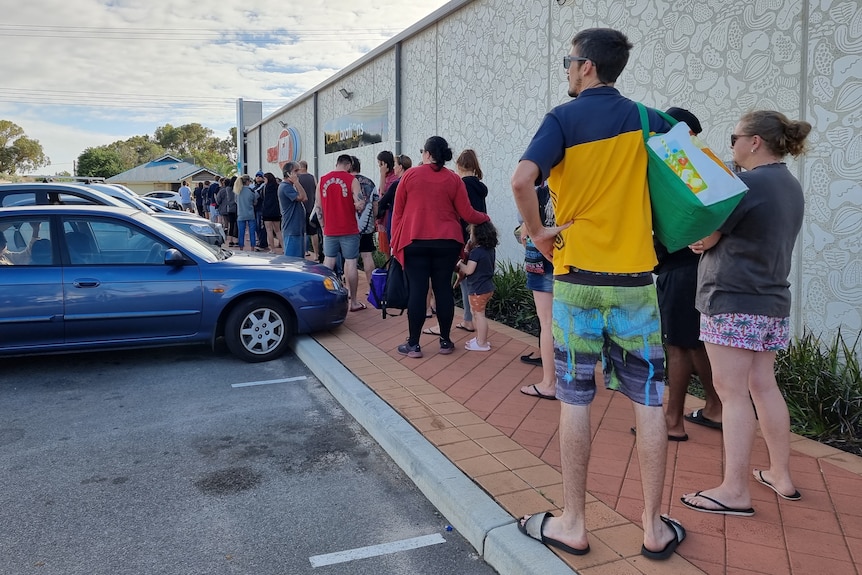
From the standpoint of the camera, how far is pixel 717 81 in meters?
5.99

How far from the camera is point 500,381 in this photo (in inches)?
206

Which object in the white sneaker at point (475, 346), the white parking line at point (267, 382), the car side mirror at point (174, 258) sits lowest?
the white parking line at point (267, 382)

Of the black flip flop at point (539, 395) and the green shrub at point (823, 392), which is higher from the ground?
the green shrub at point (823, 392)

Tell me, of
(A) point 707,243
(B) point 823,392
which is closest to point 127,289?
(A) point 707,243

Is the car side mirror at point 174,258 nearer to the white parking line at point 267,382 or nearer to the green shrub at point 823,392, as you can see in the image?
the white parking line at point 267,382

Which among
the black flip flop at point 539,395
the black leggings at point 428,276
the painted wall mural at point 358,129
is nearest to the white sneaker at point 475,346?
the black leggings at point 428,276

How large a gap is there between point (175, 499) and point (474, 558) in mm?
1695

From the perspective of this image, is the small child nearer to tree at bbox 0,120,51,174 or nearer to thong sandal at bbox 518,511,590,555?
thong sandal at bbox 518,511,590,555

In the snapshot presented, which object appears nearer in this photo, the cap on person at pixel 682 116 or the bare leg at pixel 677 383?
the cap on person at pixel 682 116

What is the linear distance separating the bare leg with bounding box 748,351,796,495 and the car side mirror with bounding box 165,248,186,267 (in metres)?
4.88

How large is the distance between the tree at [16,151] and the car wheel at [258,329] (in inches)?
4114

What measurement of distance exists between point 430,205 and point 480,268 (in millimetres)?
795

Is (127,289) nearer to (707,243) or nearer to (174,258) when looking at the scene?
(174,258)

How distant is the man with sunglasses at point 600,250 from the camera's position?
8.40 feet
